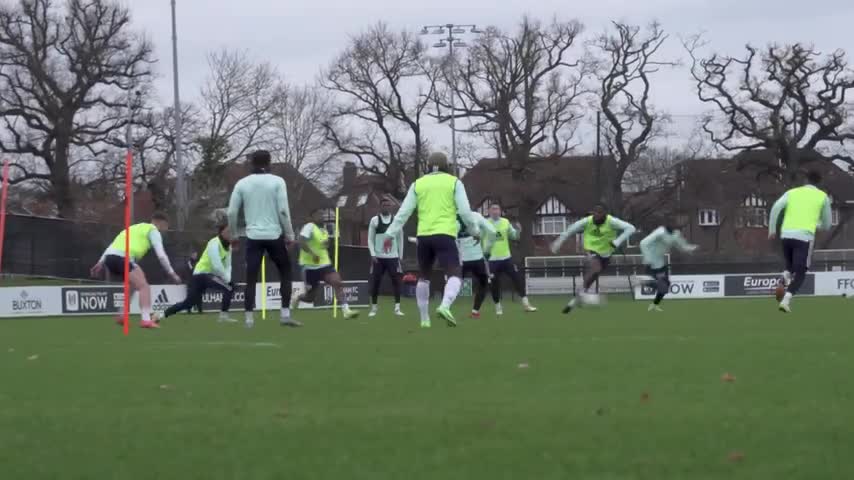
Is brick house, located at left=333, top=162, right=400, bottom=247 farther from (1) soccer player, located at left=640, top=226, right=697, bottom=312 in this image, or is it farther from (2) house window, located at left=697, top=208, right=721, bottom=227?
(1) soccer player, located at left=640, top=226, right=697, bottom=312

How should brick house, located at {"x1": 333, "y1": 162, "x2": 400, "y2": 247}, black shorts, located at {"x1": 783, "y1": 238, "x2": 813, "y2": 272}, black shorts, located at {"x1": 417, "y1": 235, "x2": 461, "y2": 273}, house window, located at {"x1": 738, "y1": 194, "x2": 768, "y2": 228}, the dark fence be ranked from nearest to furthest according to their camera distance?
black shorts, located at {"x1": 417, "y1": 235, "x2": 461, "y2": 273}, black shorts, located at {"x1": 783, "y1": 238, "x2": 813, "y2": 272}, the dark fence, brick house, located at {"x1": 333, "y1": 162, "x2": 400, "y2": 247}, house window, located at {"x1": 738, "y1": 194, "x2": 768, "y2": 228}

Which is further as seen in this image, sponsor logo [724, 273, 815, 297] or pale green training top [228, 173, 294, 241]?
sponsor logo [724, 273, 815, 297]

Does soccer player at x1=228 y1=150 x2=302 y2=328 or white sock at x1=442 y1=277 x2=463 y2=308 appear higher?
soccer player at x1=228 y1=150 x2=302 y2=328

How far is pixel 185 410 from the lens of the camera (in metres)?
6.12

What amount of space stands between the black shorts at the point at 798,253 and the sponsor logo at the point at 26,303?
16750mm

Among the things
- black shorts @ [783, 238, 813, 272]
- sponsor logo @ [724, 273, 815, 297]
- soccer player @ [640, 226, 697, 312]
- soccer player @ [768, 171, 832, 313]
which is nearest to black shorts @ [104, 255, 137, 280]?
soccer player @ [768, 171, 832, 313]

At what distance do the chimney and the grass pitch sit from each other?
52.8 m

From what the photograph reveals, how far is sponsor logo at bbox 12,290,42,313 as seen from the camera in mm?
27047

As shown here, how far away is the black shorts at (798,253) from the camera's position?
16.3 meters

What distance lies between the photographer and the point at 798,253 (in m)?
16.3

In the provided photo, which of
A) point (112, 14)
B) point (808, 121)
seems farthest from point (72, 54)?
point (808, 121)

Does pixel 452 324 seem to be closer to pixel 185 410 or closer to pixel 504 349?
pixel 504 349

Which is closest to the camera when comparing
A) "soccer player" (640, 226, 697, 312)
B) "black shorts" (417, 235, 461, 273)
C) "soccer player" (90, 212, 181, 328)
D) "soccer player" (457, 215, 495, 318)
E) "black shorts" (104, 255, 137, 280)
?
"black shorts" (417, 235, 461, 273)

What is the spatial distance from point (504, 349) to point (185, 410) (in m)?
3.86
